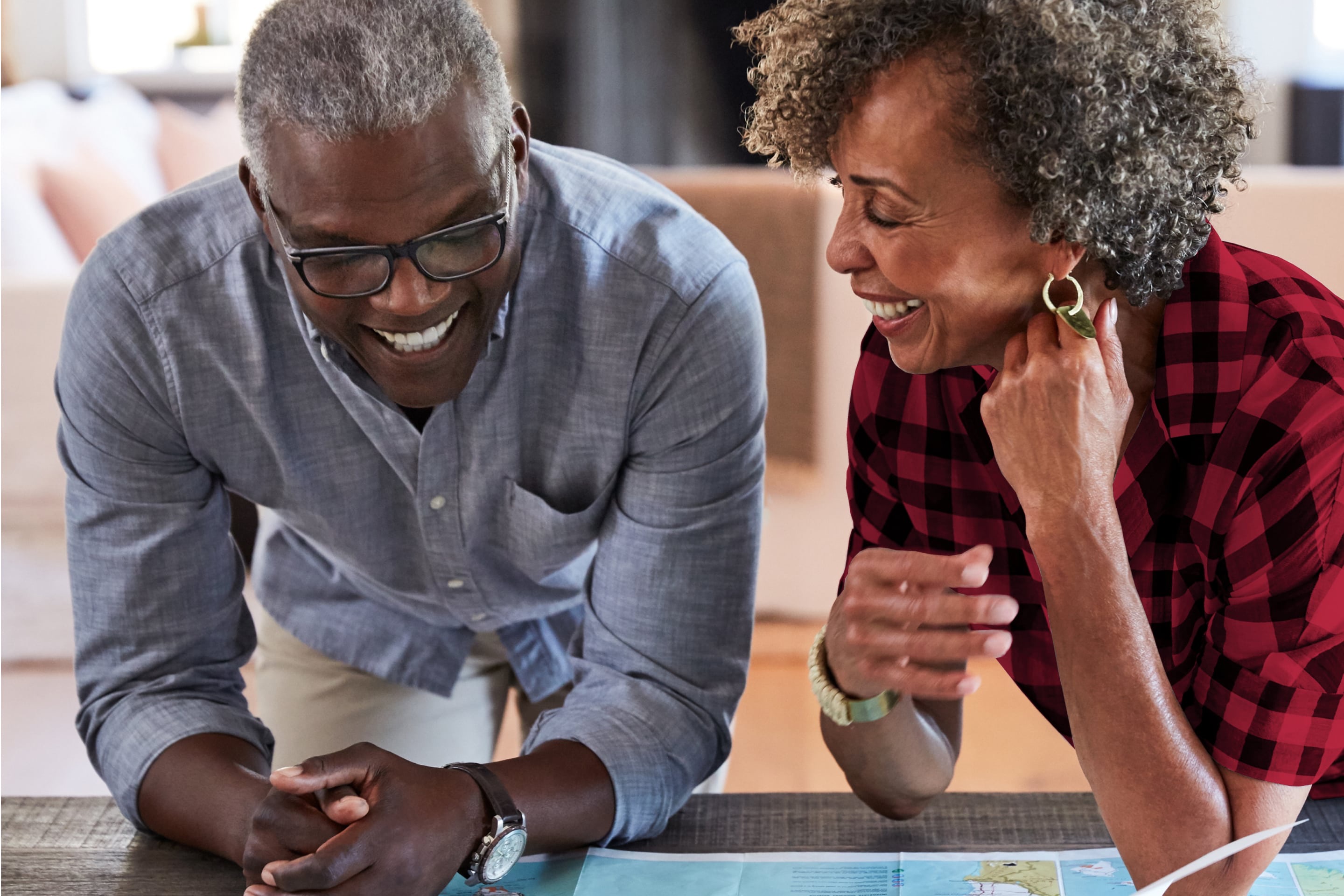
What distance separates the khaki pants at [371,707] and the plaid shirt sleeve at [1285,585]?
0.73 m

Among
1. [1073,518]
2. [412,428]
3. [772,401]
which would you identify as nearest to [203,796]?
[412,428]

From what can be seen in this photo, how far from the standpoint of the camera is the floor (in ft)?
8.29

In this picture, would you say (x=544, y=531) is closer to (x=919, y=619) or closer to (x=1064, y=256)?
(x=919, y=619)

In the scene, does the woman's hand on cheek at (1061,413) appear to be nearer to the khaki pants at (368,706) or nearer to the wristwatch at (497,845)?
the wristwatch at (497,845)

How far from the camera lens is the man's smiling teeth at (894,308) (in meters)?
1.06

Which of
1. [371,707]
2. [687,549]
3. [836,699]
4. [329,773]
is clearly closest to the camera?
[329,773]

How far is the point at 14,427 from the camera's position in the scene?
9.20 ft

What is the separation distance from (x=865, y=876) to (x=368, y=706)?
77cm

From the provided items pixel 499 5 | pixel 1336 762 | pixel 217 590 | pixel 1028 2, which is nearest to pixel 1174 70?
pixel 1028 2

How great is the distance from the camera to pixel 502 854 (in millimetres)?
1048

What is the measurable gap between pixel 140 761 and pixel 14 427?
74.6 inches

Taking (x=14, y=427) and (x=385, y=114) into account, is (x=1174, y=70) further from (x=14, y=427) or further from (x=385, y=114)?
(x=14, y=427)

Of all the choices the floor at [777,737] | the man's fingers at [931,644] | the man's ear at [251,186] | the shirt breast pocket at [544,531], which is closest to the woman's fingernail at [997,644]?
the man's fingers at [931,644]

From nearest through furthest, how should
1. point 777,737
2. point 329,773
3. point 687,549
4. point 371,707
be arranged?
1. point 329,773
2. point 687,549
3. point 371,707
4. point 777,737
